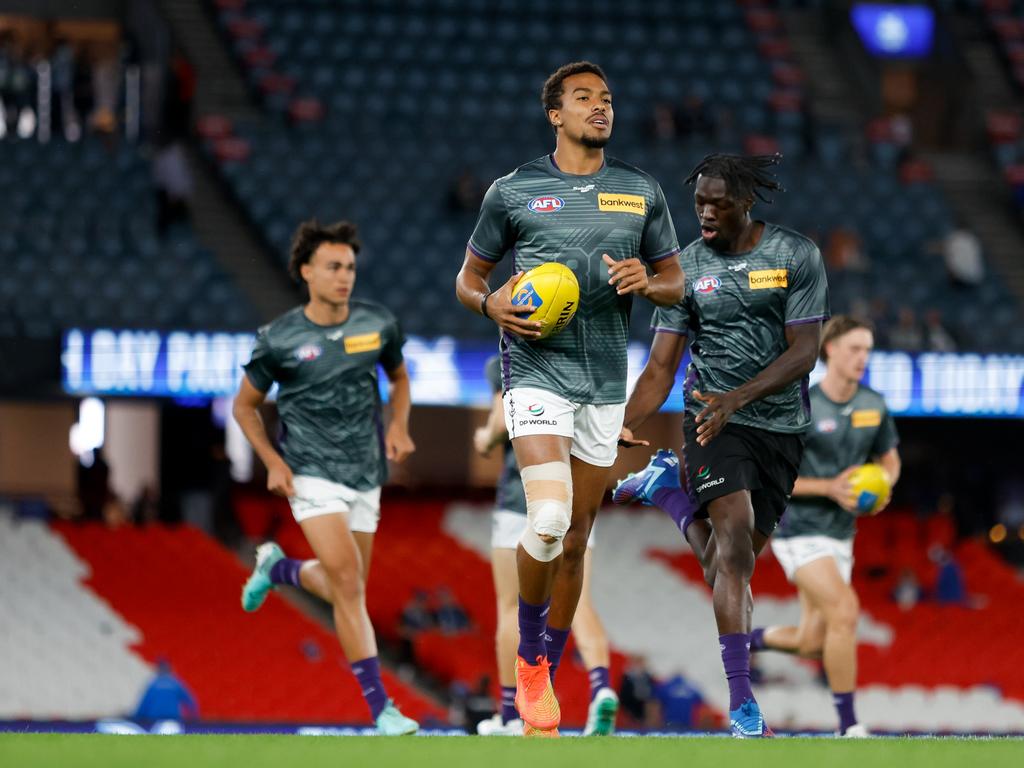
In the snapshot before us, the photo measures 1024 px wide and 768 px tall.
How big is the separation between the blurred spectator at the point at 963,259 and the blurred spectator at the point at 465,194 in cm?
577

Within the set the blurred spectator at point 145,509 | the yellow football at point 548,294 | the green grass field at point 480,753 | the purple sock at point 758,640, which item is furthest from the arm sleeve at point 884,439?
the blurred spectator at point 145,509

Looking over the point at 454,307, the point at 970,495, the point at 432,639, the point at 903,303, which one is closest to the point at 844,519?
the point at 432,639

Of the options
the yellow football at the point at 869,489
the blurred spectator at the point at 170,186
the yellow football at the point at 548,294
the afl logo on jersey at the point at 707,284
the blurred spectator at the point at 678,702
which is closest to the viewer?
the yellow football at the point at 548,294

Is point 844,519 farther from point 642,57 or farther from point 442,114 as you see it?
point 642,57

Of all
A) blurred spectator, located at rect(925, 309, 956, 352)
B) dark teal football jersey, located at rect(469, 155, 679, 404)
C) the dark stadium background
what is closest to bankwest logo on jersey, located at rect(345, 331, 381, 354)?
dark teal football jersey, located at rect(469, 155, 679, 404)

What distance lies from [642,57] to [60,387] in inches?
421

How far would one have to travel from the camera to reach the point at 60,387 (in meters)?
16.9

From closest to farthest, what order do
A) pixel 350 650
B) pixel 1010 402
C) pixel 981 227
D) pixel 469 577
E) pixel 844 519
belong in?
1. pixel 350 650
2. pixel 844 519
3. pixel 1010 402
4. pixel 469 577
5. pixel 981 227

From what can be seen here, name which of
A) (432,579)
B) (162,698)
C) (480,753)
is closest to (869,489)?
(480,753)

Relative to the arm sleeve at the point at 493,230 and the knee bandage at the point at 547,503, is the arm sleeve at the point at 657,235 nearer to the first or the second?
the arm sleeve at the point at 493,230

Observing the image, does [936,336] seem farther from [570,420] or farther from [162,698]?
[570,420]

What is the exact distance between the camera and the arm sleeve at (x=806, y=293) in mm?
7930

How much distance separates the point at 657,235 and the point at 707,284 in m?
0.74

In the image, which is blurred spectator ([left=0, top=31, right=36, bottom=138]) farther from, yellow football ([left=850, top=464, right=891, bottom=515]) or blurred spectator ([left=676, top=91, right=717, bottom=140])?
yellow football ([left=850, top=464, right=891, bottom=515])
